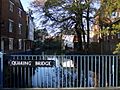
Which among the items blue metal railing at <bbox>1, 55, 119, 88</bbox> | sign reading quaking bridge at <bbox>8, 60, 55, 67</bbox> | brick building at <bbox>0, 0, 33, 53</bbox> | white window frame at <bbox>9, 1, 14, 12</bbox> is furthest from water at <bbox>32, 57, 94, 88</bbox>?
white window frame at <bbox>9, 1, 14, 12</bbox>

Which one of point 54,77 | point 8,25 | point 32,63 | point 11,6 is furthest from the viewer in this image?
point 11,6

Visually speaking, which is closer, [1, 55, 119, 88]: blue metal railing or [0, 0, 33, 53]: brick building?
[1, 55, 119, 88]: blue metal railing

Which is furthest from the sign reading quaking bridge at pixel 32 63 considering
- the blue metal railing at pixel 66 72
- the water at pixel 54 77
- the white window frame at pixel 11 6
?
the white window frame at pixel 11 6

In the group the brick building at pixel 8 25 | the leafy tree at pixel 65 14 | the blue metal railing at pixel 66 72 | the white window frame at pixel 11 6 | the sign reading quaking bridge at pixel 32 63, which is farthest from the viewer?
the white window frame at pixel 11 6

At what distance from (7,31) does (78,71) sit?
113 feet

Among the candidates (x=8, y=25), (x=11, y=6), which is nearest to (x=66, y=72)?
(x=8, y=25)

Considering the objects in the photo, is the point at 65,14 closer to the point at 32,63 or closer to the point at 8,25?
the point at 8,25

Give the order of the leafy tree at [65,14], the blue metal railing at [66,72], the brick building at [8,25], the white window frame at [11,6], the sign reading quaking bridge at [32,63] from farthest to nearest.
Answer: the white window frame at [11,6], the brick building at [8,25], the leafy tree at [65,14], the blue metal railing at [66,72], the sign reading quaking bridge at [32,63]

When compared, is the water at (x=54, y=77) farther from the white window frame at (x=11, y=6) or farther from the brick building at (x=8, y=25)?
the white window frame at (x=11, y=6)

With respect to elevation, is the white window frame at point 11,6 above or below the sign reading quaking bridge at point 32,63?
above

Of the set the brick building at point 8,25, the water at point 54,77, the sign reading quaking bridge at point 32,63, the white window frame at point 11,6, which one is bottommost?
the water at point 54,77

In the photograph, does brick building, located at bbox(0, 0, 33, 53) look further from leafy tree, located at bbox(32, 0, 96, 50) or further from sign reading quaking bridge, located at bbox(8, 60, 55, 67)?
sign reading quaking bridge, located at bbox(8, 60, 55, 67)

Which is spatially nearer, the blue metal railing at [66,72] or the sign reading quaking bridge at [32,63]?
the sign reading quaking bridge at [32,63]

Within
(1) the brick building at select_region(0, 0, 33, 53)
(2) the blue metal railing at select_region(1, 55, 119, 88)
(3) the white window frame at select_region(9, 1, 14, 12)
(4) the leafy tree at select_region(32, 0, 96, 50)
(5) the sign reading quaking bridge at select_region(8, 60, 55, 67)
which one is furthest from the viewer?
(3) the white window frame at select_region(9, 1, 14, 12)
